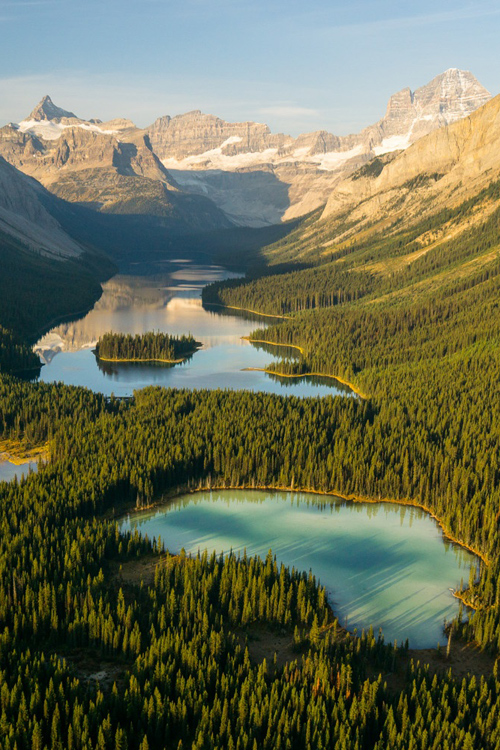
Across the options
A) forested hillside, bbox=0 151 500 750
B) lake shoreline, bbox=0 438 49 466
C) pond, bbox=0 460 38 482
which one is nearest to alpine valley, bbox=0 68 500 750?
forested hillside, bbox=0 151 500 750

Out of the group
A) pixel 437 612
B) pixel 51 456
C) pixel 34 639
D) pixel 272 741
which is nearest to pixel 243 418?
pixel 51 456

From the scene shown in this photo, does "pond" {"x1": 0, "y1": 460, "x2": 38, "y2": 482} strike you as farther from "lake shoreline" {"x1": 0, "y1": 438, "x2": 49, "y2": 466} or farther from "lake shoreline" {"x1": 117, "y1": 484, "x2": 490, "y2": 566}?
"lake shoreline" {"x1": 117, "y1": 484, "x2": 490, "y2": 566}

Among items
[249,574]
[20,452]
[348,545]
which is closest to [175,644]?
[249,574]

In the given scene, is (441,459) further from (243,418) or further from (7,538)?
(7,538)

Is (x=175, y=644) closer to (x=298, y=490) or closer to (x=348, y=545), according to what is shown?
Result: (x=348, y=545)

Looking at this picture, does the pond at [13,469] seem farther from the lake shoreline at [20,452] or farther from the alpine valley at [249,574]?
the alpine valley at [249,574]

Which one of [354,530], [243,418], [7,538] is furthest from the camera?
[243,418]

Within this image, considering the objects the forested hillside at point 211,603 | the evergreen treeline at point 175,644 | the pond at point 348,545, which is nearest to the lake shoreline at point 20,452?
the forested hillside at point 211,603
